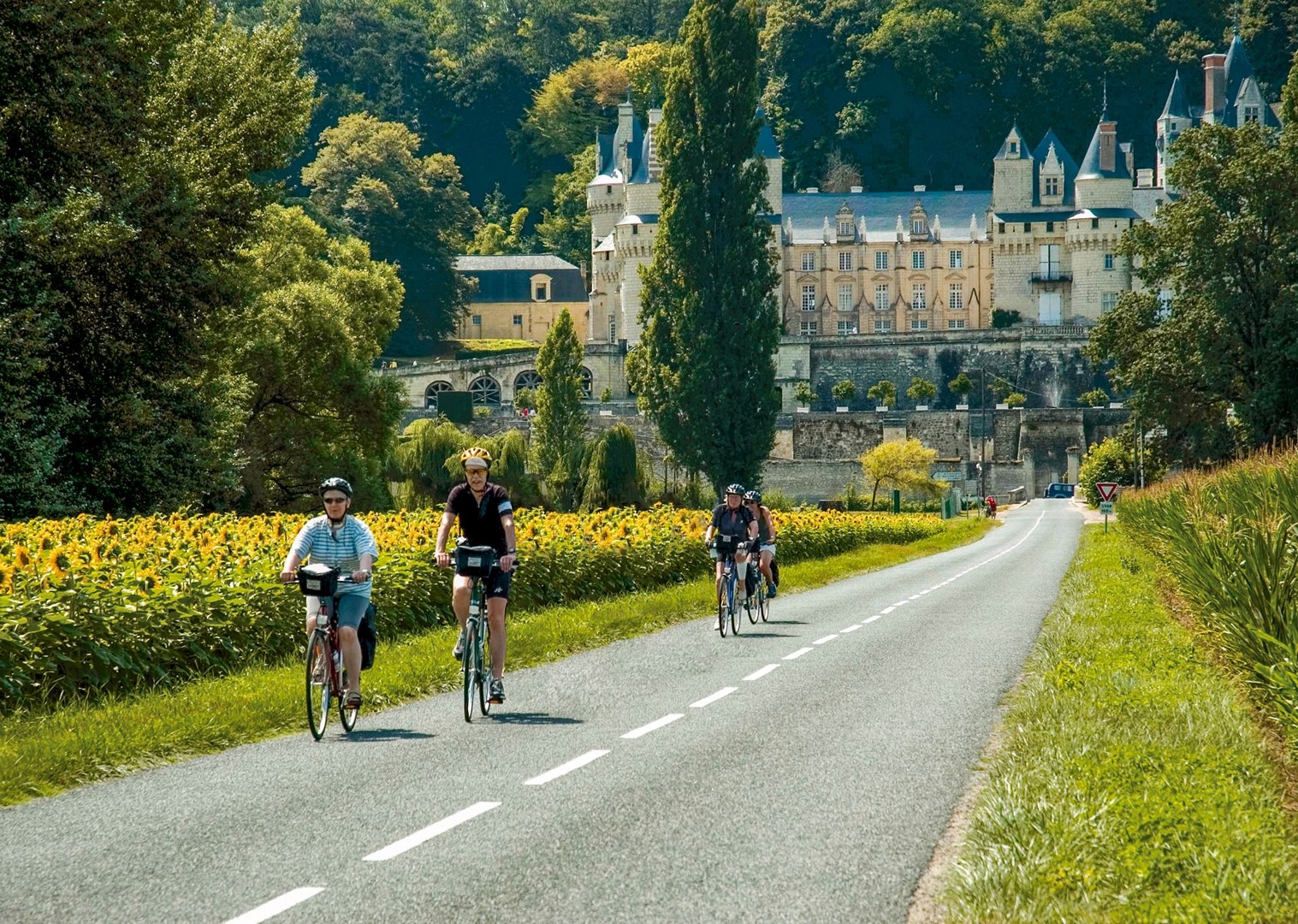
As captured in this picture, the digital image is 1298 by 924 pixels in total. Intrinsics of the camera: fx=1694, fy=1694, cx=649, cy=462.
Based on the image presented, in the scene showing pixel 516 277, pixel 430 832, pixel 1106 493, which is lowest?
pixel 1106 493

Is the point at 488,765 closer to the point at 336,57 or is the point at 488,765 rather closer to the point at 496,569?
the point at 496,569

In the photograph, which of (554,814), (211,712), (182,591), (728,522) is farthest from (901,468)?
(554,814)

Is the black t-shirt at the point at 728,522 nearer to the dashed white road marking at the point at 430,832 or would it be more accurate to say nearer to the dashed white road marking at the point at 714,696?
the dashed white road marking at the point at 714,696

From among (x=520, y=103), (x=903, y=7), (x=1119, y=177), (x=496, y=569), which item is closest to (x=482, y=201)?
(x=520, y=103)

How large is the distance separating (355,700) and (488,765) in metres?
1.75

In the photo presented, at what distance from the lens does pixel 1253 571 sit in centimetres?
1192

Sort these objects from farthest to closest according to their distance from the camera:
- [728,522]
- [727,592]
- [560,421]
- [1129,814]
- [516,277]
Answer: [516,277]
[560,421]
[728,522]
[727,592]
[1129,814]

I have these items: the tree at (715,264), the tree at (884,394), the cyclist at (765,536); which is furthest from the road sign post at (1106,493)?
the tree at (884,394)

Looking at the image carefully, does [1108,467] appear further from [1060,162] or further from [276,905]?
[276,905]

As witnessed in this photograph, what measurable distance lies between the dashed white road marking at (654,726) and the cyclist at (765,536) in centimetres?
906

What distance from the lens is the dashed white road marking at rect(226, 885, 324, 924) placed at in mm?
6461

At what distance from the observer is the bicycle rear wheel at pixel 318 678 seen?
11109mm

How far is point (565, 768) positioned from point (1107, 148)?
13067 cm

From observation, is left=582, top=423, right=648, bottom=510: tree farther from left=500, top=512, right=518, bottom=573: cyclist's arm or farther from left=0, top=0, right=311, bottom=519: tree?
left=500, top=512, right=518, bottom=573: cyclist's arm
